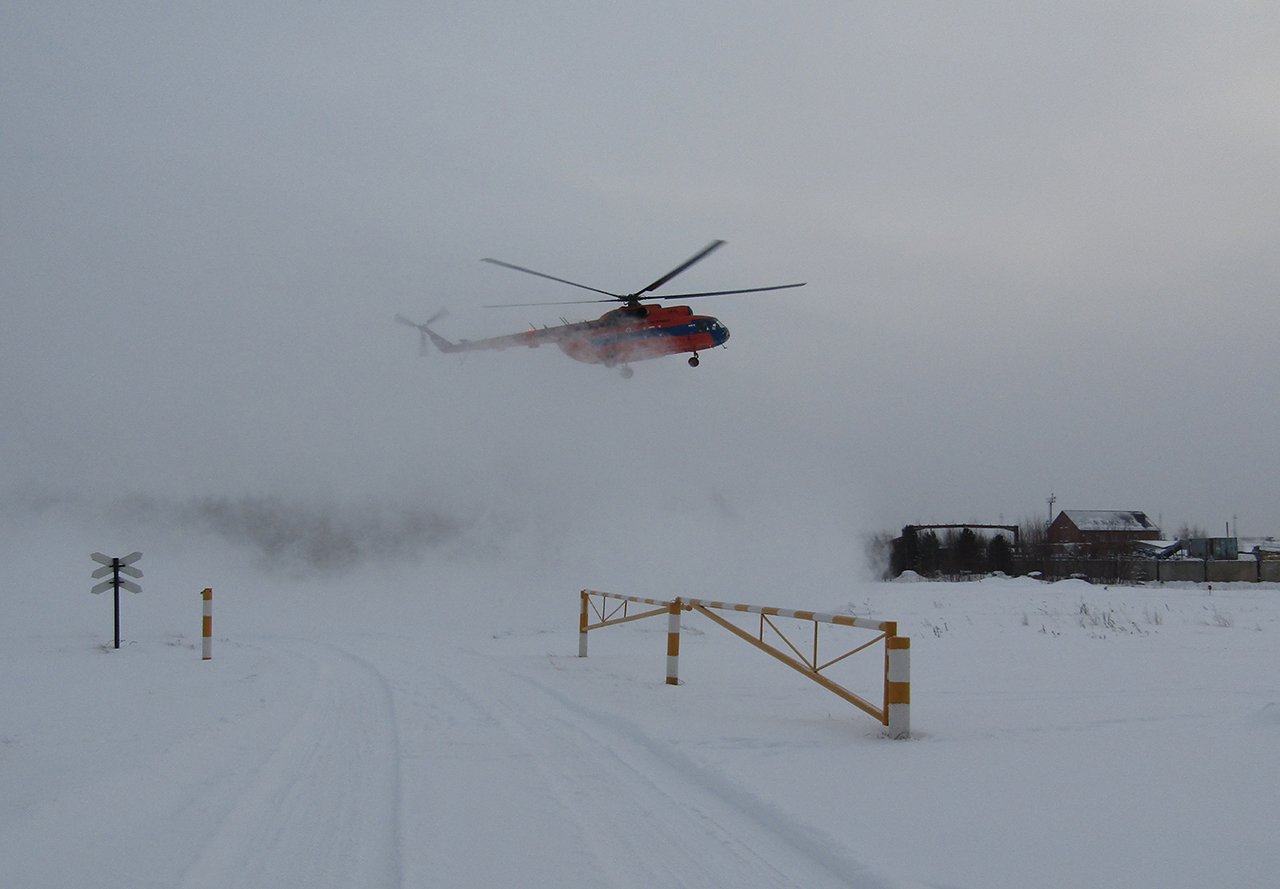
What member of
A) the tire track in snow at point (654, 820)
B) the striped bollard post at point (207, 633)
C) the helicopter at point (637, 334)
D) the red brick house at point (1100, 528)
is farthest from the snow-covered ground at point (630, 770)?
the red brick house at point (1100, 528)

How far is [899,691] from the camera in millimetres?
7035

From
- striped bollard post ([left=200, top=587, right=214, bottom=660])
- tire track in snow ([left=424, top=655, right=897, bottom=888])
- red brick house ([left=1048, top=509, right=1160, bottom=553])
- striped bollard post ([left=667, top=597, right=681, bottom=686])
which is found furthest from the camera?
red brick house ([left=1048, top=509, right=1160, bottom=553])

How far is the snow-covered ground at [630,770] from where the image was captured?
4.19 meters

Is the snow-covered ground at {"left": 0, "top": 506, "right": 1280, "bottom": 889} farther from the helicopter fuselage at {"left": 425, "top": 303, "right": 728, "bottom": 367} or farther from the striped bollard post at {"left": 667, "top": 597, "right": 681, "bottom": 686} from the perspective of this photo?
the helicopter fuselage at {"left": 425, "top": 303, "right": 728, "bottom": 367}

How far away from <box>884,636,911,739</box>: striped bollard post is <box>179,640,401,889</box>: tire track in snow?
3745mm

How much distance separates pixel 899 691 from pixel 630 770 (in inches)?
90.0

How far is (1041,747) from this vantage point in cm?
648

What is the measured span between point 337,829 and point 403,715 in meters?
3.67

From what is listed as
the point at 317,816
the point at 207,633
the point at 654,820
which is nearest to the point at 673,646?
the point at 654,820

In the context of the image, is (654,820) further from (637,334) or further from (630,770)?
(637,334)

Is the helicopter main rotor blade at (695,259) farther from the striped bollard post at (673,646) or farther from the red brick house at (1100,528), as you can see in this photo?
the red brick house at (1100,528)

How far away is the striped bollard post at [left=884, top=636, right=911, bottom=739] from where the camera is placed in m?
7.03

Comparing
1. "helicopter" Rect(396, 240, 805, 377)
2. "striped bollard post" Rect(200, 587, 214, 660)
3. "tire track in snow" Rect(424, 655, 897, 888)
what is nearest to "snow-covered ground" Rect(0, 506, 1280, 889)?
"tire track in snow" Rect(424, 655, 897, 888)

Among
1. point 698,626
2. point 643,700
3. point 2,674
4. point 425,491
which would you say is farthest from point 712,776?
point 425,491
